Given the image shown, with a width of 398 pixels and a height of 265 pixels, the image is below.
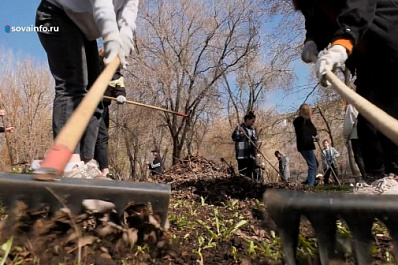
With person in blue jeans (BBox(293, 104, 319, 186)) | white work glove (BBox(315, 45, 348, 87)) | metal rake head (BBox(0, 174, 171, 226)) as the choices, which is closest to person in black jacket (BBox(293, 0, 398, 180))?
white work glove (BBox(315, 45, 348, 87))

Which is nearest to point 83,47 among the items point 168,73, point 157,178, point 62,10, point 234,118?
point 62,10

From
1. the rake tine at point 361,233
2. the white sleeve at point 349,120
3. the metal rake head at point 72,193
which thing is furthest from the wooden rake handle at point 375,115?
the white sleeve at point 349,120

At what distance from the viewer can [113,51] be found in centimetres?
245

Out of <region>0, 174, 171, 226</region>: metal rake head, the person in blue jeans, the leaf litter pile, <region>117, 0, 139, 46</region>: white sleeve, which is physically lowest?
the leaf litter pile

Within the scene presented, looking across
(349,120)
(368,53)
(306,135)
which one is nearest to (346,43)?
(368,53)

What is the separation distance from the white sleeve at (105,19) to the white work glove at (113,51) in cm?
3

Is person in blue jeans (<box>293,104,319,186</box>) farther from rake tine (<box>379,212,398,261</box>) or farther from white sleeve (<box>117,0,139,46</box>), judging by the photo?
rake tine (<box>379,212,398,261</box>)

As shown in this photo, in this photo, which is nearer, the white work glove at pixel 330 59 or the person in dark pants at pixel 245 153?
the white work glove at pixel 330 59

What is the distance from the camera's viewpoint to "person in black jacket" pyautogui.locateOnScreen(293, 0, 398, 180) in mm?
2453

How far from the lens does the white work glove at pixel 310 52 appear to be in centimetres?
303

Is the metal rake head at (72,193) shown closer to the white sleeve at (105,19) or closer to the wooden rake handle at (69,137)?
the wooden rake handle at (69,137)

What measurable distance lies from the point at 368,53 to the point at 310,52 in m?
0.44

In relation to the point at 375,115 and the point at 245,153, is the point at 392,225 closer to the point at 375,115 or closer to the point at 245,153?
the point at 375,115

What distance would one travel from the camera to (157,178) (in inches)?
223
